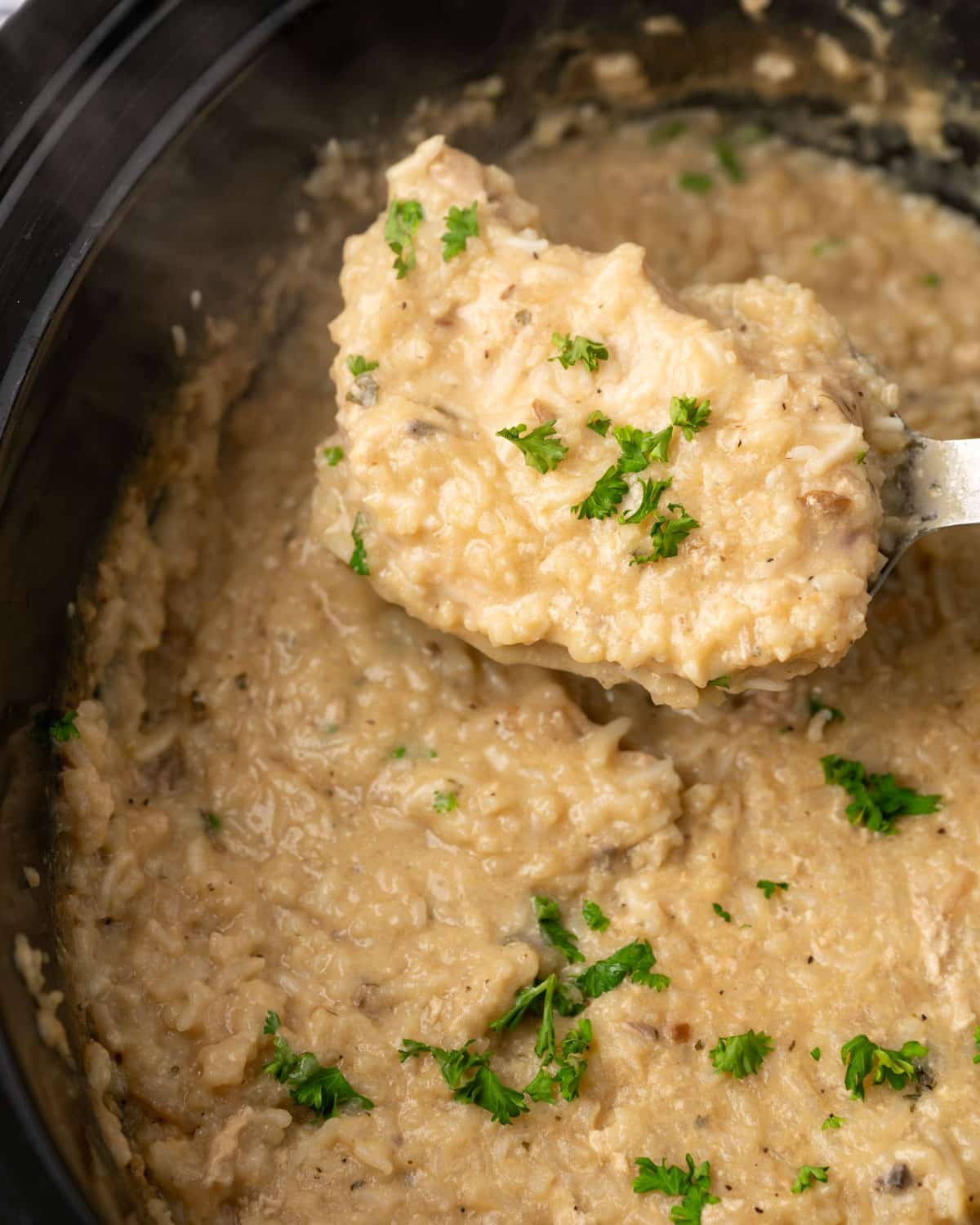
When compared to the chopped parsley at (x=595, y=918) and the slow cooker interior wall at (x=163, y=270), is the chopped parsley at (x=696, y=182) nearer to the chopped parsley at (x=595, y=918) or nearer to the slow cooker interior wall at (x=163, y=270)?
the slow cooker interior wall at (x=163, y=270)

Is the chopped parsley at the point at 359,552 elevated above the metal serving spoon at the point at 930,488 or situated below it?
above

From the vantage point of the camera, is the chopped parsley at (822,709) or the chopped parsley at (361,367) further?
the chopped parsley at (822,709)

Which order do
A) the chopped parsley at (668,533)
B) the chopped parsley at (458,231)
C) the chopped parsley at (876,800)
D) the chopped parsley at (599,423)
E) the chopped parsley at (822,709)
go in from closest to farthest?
the chopped parsley at (668,533), the chopped parsley at (599,423), the chopped parsley at (458,231), the chopped parsley at (876,800), the chopped parsley at (822,709)

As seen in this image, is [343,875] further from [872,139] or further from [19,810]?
[872,139]

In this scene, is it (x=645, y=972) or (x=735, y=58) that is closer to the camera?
(x=645, y=972)

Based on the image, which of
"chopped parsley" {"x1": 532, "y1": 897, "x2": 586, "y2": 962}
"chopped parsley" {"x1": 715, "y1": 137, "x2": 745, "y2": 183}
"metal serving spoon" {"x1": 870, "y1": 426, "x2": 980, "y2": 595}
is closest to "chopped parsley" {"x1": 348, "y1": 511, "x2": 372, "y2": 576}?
"chopped parsley" {"x1": 532, "y1": 897, "x2": 586, "y2": 962}

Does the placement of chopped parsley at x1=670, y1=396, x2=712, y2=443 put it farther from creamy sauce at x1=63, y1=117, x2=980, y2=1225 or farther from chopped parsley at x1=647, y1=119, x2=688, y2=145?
chopped parsley at x1=647, y1=119, x2=688, y2=145

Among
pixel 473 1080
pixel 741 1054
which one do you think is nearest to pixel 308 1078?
pixel 473 1080

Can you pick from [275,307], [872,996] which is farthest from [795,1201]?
[275,307]

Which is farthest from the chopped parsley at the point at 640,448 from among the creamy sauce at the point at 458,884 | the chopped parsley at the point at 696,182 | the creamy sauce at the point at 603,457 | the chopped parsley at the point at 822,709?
the chopped parsley at the point at 696,182
